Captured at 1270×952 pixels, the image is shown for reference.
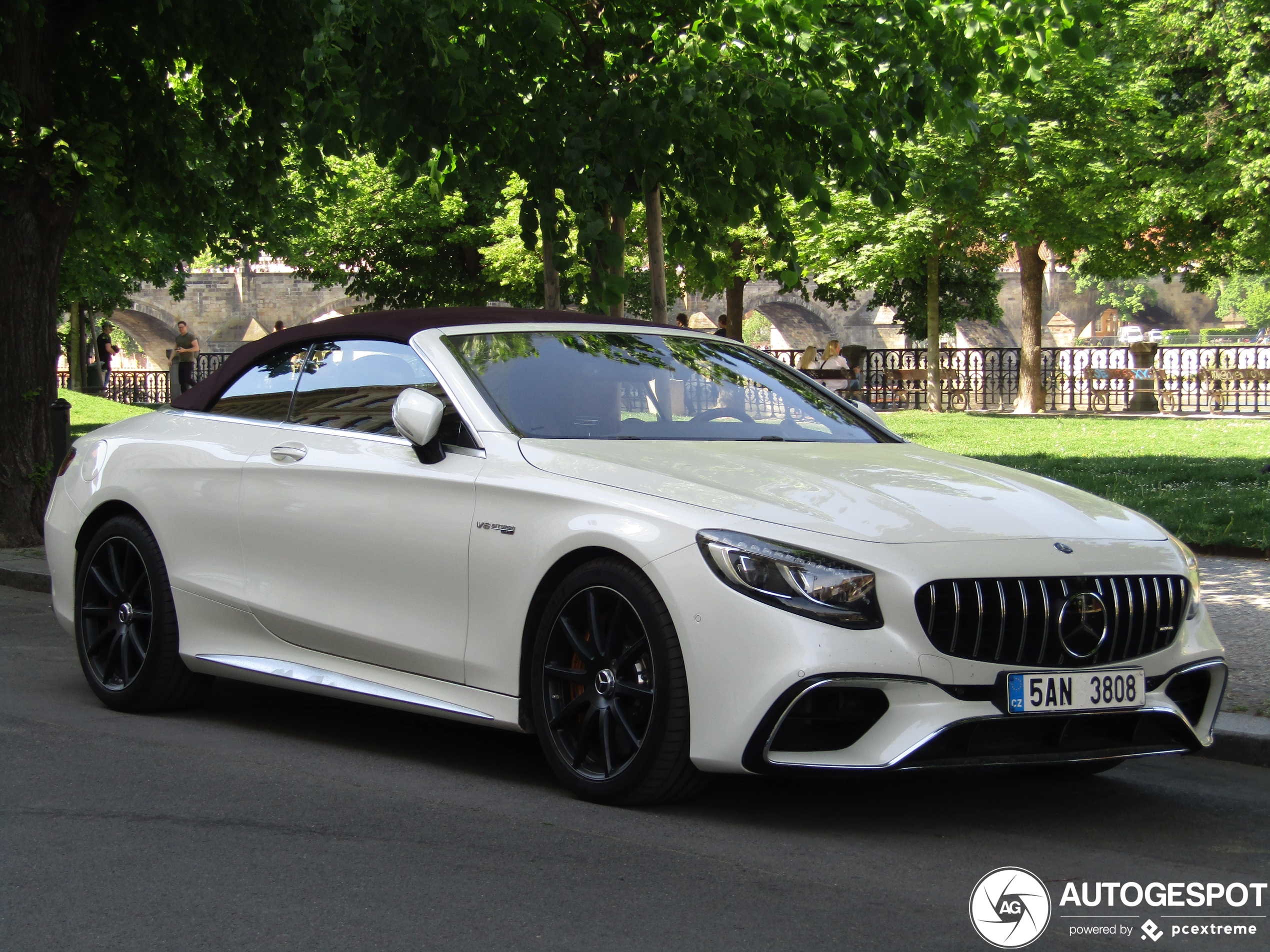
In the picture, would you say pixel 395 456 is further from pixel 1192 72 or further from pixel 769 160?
pixel 1192 72

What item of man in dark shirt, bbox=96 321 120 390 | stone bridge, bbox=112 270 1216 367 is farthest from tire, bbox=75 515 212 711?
stone bridge, bbox=112 270 1216 367

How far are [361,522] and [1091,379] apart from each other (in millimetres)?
28873

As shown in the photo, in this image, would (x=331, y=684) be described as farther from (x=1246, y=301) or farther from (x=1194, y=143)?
(x=1246, y=301)

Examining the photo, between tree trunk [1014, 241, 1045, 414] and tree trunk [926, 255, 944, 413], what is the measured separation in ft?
5.73

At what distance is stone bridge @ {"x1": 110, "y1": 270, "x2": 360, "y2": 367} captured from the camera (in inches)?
3110

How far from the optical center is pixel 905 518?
4.55 m

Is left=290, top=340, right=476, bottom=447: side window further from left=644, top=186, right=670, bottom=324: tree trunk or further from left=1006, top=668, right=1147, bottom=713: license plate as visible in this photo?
left=644, top=186, right=670, bottom=324: tree trunk

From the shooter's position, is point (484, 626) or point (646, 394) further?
point (646, 394)

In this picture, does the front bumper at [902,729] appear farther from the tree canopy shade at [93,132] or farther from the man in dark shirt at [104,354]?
the man in dark shirt at [104,354]

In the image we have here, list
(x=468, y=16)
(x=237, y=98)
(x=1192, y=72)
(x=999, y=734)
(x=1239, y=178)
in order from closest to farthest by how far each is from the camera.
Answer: (x=999, y=734) < (x=468, y=16) < (x=237, y=98) < (x=1239, y=178) < (x=1192, y=72)

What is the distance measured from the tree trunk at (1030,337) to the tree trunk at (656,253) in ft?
72.7

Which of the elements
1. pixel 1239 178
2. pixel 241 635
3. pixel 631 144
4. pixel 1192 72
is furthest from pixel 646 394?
pixel 1192 72

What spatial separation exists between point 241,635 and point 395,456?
1107mm

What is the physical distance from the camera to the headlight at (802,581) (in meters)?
4.29
